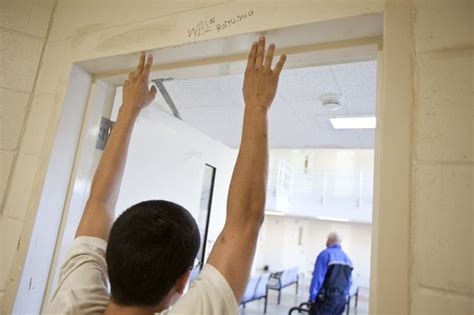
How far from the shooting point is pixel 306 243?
866 centimetres

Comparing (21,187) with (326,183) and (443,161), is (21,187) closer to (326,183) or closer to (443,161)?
(443,161)

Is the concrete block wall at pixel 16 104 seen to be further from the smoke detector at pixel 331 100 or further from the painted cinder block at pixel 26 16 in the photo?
the smoke detector at pixel 331 100

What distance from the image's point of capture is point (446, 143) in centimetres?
56

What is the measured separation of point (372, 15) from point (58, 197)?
102cm

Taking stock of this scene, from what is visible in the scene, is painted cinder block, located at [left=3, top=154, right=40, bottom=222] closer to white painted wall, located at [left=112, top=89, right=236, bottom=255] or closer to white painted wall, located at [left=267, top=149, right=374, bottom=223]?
white painted wall, located at [left=112, top=89, right=236, bottom=255]

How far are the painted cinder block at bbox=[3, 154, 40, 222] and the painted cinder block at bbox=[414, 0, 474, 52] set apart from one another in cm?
108

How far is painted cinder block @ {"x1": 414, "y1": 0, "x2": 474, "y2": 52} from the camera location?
584 mm

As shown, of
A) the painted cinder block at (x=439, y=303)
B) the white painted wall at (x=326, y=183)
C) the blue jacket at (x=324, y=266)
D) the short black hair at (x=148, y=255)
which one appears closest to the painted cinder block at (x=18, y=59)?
the short black hair at (x=148, y=255)

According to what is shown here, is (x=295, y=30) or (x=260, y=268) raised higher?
(x=295, y=30)

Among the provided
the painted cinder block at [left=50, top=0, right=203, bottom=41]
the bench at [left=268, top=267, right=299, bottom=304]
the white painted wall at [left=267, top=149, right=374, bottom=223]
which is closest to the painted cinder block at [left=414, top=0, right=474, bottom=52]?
the painted cinder block at [left=50, top=0, right=203, bottom=41]

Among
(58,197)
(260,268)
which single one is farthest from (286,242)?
(58,197)

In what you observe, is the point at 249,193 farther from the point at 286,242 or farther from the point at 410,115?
the point at 286,242

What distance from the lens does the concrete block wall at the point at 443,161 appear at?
52 cm

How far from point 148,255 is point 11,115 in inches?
33.1
